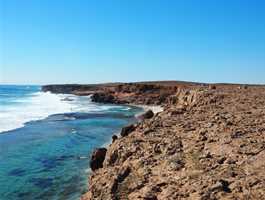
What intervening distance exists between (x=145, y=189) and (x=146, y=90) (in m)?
80.5

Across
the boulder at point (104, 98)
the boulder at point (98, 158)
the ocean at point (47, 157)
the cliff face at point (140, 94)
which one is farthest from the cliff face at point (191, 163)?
the boulder at point (104, 98)

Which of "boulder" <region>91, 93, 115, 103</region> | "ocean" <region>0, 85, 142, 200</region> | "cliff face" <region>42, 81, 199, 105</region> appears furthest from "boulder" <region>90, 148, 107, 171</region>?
"boulder" <region>91, 93, 115, 103</region>

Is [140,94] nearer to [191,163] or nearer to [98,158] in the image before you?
[98,158]

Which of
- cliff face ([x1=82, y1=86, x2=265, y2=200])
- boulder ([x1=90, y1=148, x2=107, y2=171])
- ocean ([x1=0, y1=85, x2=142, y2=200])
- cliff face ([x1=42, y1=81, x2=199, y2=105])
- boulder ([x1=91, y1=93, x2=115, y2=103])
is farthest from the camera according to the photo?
boulder ([x1=91, y1=93, x2=115, y2=103])

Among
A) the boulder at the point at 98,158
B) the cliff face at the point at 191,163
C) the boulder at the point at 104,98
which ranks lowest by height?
the boulder at the point at 104,98

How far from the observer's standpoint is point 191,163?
11195 millimetres

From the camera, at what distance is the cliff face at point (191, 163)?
9359mm

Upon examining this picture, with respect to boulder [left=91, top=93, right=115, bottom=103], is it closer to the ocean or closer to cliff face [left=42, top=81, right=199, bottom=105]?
cliff face [left=42, top=81, right=199, bottom=105]

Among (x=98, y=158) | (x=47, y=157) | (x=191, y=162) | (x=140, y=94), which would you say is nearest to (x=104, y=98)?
(x=140, y=94)

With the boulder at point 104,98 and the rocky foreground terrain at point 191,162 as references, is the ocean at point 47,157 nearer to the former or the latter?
the rocky foreground terrain at point 191,162

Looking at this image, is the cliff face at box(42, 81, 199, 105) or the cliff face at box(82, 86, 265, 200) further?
the cliff face at box(42, 81, 199, 105)

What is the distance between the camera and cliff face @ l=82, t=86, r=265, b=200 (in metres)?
9.36

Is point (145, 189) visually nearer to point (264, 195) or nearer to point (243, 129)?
point (264, 195)

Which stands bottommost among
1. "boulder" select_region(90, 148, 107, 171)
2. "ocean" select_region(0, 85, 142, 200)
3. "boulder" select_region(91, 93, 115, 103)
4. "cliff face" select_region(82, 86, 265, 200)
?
"ocean" select_region(0, 85, 142, 200)
